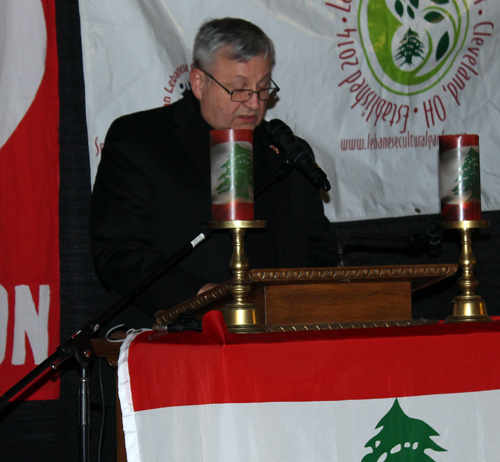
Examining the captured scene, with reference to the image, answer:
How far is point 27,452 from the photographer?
7.42 feet

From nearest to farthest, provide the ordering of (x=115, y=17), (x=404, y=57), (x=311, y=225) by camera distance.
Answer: (x=311, y=225), (x=115, y=17), (x=404, y=57)

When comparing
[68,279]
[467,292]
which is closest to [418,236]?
[467,292]

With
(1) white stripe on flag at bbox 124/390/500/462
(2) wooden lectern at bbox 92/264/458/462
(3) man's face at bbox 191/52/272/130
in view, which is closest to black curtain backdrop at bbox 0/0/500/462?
(3) man's face at bbox 191/52/272/130

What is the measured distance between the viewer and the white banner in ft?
8.18

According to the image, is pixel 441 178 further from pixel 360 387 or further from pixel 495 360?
pixel 360 387

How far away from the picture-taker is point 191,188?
186 centimetres

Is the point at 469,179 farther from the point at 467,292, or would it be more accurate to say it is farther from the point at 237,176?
the point at 237,176

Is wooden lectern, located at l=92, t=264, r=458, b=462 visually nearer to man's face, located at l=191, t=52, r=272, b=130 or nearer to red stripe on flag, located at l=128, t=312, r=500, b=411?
red stripe on flag, located at l=128, t=312, r=500, b=411

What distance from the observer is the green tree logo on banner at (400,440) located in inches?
45.3

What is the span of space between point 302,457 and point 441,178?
30.0 inches

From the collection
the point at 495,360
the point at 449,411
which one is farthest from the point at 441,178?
the point at 449,411

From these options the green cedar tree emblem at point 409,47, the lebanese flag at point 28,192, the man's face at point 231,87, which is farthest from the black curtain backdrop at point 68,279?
the green cedar tree emblem at point 409,47

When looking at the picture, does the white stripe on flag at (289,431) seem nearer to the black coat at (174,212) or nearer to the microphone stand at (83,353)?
the microphone stand at (83,353)

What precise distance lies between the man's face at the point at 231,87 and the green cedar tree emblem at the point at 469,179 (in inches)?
23.7
